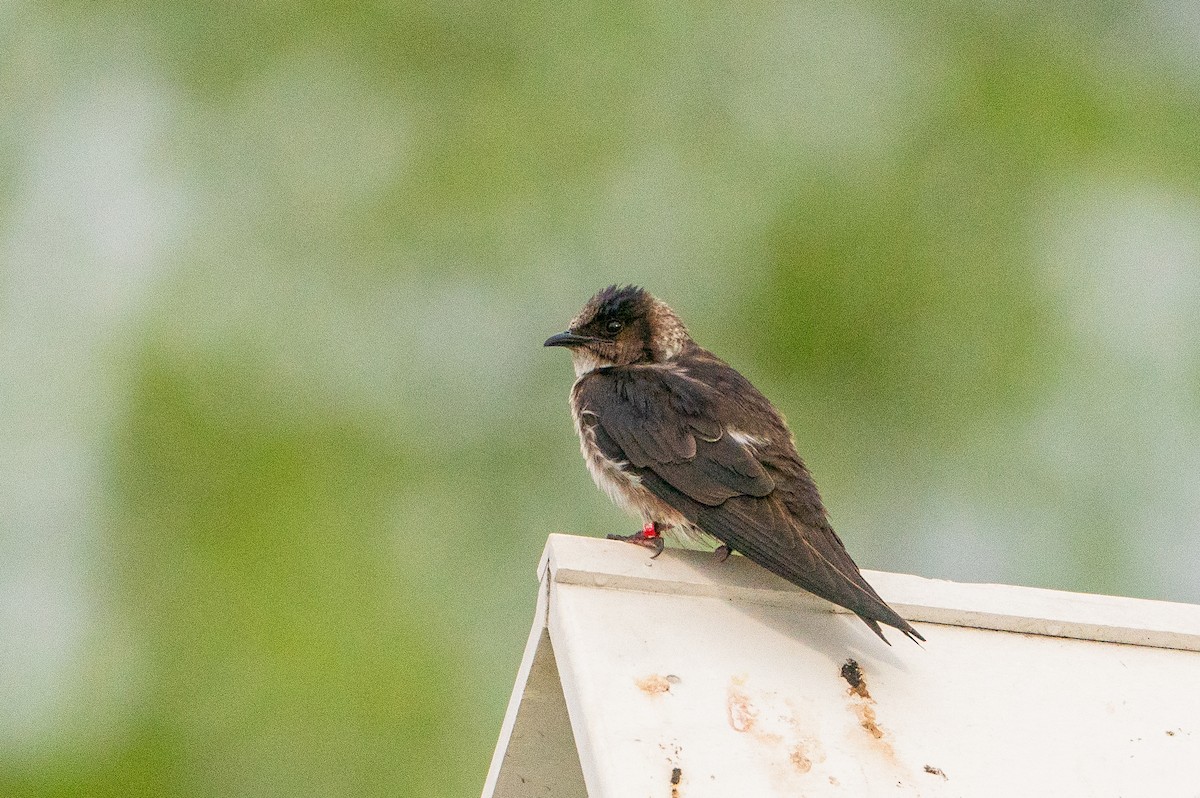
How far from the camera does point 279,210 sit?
221 inches

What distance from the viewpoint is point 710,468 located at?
332 centimetres

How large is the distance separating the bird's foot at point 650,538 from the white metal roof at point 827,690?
2.0 inches

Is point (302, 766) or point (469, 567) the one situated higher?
point (469, 567)

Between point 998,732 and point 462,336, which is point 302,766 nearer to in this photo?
point 462,336

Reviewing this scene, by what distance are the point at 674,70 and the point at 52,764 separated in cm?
324

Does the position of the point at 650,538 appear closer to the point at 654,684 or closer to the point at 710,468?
the point at 710,468

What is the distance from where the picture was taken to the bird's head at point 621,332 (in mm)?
4340

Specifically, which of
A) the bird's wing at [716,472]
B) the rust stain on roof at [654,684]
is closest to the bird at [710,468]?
the bird's wing at [716,472]

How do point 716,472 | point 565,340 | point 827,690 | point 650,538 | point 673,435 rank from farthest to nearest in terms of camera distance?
point 565,340
point 673,435
point 716,472
point 650,538
point 827,690

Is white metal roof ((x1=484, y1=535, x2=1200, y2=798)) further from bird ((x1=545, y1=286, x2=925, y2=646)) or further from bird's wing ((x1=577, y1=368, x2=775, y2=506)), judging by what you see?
bird's wing ((x1=577, y1=368, x2=775, y2=506))

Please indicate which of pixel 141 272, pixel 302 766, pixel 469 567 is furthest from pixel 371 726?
pixel 141 272

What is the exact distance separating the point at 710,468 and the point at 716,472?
0.06 feet

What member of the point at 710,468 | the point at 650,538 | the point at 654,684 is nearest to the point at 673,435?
the point at 710,468

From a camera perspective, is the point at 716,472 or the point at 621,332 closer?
the point at 716,472
